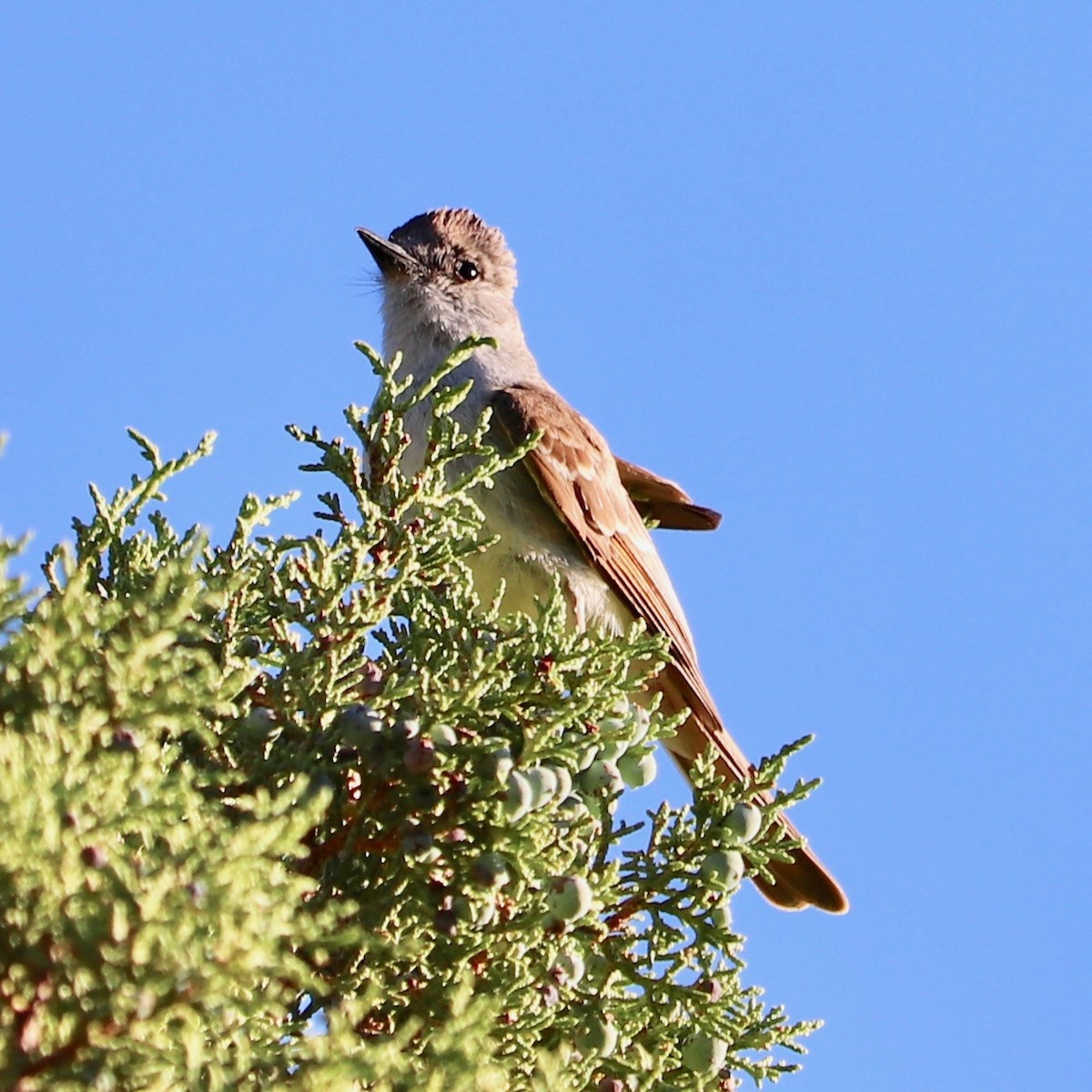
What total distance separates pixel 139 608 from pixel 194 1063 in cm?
65

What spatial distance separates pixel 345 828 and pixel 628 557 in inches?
95.9

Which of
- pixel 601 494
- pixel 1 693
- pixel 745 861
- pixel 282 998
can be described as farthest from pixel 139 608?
pixel 601 494

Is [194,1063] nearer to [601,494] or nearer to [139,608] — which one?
[139,608]

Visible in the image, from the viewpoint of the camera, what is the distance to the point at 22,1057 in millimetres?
1881

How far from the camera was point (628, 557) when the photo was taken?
16.7 feet

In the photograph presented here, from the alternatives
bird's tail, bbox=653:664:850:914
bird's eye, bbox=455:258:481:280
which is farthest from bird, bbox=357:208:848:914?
bird's eye, bbox=455:258:481:280

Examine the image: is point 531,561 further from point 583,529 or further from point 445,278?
point 445,278

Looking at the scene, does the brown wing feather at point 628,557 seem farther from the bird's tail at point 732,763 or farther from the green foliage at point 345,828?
the green foliage at point 345,828

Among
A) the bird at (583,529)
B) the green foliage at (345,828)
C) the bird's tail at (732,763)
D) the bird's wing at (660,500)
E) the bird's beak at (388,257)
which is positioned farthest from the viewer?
the bird's beak at (388,257)

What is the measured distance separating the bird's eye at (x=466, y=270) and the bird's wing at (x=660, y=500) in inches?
47.8

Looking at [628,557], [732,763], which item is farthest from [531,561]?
[732,763]

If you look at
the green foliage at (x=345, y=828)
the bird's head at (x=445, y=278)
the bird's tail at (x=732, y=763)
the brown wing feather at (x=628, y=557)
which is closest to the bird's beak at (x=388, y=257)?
the bird's head at (x=445, y=278)

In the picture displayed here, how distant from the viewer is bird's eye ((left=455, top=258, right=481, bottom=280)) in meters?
6.43

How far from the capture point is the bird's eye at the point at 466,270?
6426 millimetres
